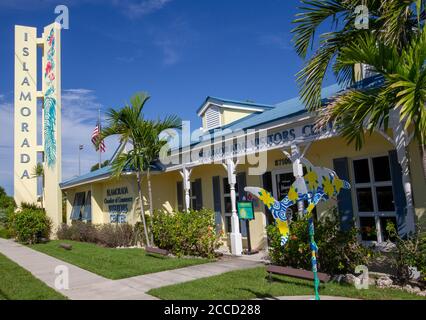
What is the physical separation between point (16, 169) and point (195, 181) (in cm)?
1561

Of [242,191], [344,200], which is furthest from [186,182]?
[344,200]

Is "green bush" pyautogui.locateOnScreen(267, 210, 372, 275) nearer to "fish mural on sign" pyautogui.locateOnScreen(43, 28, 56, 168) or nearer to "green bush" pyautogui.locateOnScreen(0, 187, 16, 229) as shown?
"fish mural on sign" pyautogui.locateOnScreen(43, 28, 56, 168)

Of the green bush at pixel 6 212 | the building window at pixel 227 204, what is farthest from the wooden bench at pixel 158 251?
the green bush at pixel 6 212

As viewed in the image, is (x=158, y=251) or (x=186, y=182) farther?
(x=186, y=182)

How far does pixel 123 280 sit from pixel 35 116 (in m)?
19.2

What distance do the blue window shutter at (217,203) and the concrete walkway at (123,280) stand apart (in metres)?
2.47

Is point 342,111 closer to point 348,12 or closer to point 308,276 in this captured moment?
point 348,12

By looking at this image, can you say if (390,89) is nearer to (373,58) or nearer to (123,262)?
(373,58)

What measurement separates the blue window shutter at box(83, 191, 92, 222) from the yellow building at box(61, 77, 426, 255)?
1813 mm

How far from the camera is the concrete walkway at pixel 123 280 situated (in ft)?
22.1

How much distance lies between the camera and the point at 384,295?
19.3 ft

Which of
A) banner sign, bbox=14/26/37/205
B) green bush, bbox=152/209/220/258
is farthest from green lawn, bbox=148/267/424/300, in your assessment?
banner sign, bbox=14/26/37/205

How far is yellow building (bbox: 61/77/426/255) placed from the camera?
736cm

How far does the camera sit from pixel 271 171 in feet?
35.6
